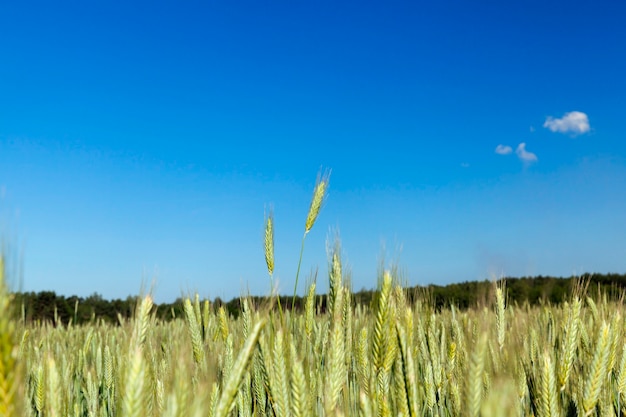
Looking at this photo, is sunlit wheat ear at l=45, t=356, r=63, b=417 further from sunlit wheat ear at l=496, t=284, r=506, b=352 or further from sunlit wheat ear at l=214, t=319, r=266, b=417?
sunlit wheat ear at l=496, t=284, r=506, b=352

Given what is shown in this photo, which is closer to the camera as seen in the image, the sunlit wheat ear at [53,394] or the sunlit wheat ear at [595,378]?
the sunlit wheat ear at [53,394]

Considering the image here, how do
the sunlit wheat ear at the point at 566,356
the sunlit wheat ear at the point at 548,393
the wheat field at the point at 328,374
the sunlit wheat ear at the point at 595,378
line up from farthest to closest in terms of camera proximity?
the sunlit wheat ear at the point at 566,356
the sunlit wheat ear at the point at 595,378
the sunlit wheat ear at the point at 548,393
the wheat field at the point at 328,374

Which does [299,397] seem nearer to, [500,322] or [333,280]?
[333,280]

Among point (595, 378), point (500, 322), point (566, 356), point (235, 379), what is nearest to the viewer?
point (235, 379)

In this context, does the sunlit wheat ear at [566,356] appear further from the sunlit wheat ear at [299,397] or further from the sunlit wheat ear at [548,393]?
the sunlit wheat ear at [299,397]

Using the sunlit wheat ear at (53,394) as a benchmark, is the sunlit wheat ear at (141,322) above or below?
above

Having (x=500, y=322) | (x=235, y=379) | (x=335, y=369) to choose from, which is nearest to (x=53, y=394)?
(x=235, y=379)

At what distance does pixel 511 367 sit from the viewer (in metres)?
1.58

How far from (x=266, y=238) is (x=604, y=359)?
1.35m

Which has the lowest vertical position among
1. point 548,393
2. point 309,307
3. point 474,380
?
point 548,393

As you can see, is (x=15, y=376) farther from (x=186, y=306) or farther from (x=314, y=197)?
(x=314, y=197)

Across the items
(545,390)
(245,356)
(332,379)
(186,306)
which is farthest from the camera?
(186,306)

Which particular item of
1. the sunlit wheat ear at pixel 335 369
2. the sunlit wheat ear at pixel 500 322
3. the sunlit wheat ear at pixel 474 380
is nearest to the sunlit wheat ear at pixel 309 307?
the sunlit wheat ear at pixel 335 369

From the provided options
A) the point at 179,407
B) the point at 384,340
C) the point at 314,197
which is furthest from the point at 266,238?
the point at 179,407
